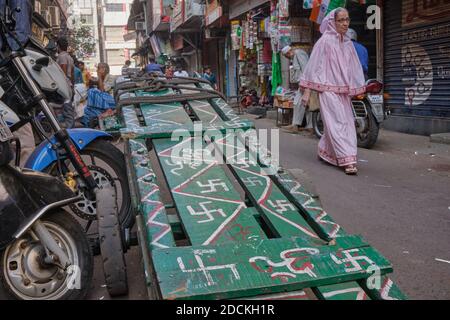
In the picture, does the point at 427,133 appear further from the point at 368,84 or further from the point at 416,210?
the point at 416,210

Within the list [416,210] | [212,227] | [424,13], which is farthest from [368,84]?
[212,227]

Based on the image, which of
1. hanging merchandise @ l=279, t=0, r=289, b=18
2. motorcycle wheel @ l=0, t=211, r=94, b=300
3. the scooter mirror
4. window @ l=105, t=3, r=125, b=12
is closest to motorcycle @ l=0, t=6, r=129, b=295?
motorcycle wheel @ l=0, t=211, r=94, b=300

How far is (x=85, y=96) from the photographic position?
922 centimetres

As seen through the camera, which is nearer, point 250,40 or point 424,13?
point 424,13

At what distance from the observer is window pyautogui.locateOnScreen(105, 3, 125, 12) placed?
251ft

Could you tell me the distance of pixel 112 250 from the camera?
110 inches

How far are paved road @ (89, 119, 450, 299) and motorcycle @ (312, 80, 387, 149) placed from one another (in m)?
0.25

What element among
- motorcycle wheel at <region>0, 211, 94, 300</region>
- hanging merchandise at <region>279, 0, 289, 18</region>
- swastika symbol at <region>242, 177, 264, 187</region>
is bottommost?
motorcycle wheel at <region>0, 211, 94, 300</region>

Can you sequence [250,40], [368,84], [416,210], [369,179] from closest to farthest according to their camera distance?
[416,210] < [369,179] < [368,84] < [250,40]

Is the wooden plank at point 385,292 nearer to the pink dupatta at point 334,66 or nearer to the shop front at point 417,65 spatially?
the pink dupatta at point 334,66

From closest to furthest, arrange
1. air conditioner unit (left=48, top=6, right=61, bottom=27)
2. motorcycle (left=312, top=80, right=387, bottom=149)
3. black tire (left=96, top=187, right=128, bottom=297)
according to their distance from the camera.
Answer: black tire (left=96, top=187, right=128, bottom=297)
motorcycle (left=312, top=80, right=387, bottom=149)
air conditioner unit (left=48, top=6, right=61, bottom=27)

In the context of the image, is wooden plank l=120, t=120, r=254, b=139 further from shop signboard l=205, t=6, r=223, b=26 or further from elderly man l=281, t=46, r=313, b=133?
shop signboard l=205, t=6, r=223, b=26

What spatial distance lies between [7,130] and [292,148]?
238 inches
